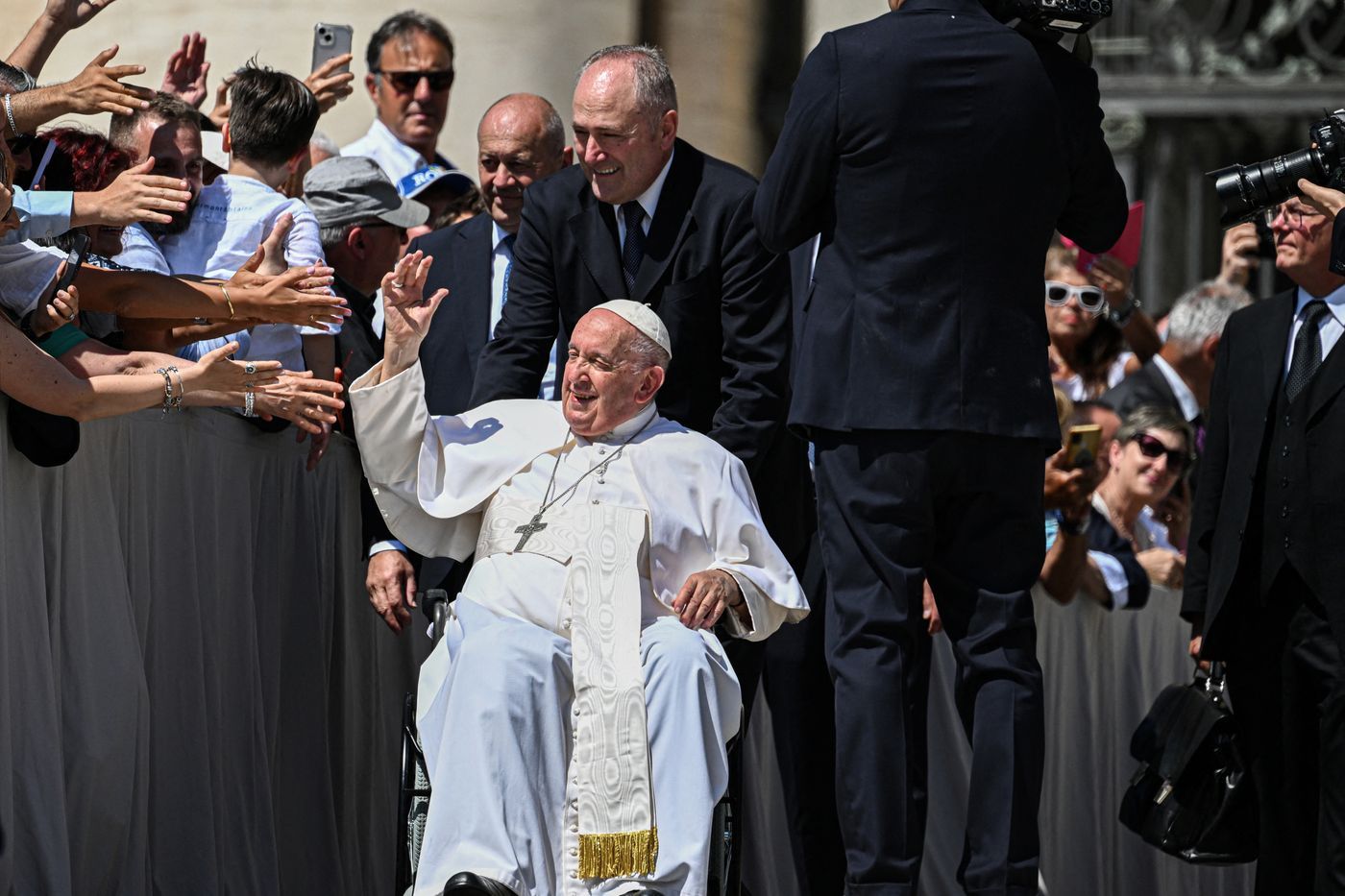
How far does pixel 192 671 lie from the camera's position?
21.5 feet

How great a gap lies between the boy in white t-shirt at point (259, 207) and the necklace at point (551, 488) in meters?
0.92

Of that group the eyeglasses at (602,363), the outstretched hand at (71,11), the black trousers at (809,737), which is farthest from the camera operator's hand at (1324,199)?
the outstretched hand at (71,11)

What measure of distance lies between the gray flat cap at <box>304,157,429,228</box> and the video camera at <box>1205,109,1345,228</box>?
9.77 feet

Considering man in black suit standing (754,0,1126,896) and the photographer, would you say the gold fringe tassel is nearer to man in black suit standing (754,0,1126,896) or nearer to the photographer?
man in black suit standing (754,0,1126,896)

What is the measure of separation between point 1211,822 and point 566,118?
17.3 feet

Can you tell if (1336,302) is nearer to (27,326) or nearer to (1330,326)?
(1330,326)

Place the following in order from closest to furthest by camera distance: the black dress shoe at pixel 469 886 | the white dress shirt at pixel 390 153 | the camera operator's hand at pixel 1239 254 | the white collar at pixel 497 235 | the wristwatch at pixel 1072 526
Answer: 1. the black dress shoe at pixel 469 886
2. the white collar at pixel 497 235
3. the wristwatch at pixel 1072 526
4. the white dress shirt at pixel 390 153
5. the camera operator's hand at pixel 1239 254

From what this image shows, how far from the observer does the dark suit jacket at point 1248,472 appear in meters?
6.89

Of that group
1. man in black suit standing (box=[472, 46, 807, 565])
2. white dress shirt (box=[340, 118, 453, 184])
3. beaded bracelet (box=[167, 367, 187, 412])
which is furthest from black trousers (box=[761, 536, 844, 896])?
white dress shirt (box=[340, 118, 453, 184])

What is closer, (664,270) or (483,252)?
(664,270)

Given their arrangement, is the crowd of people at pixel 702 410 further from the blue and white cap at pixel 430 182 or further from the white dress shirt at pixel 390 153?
the white dress shirt at pixel 390 153

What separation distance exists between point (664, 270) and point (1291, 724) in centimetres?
232

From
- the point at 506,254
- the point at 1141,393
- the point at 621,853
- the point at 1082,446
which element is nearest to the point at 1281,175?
the point at 1082,446

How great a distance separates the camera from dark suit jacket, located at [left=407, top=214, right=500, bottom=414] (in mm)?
7605
